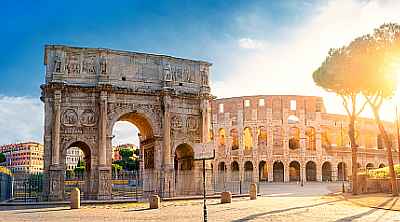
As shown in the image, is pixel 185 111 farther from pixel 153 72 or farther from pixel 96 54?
pixel 96 54

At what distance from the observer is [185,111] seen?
31.7 meters

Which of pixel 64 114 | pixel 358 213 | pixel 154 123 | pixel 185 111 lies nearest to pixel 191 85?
pixel 185 111

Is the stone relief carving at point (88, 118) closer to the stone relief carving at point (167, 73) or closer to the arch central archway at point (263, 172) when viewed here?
the stone relief carving at point (167, 73)

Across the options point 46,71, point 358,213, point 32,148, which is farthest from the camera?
point 32,148

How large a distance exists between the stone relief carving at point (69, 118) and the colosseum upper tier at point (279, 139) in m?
33.1

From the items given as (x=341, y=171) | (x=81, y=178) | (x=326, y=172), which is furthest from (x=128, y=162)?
(x=81, y=178)

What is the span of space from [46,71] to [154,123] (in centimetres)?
740

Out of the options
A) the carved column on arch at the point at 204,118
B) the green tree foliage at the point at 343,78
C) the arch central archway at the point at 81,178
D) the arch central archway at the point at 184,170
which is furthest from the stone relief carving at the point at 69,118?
the green tree foliage at the point at 343,78

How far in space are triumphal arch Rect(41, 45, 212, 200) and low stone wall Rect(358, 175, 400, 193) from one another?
1052 cm

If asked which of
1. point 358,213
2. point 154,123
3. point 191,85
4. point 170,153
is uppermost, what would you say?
point 191,85

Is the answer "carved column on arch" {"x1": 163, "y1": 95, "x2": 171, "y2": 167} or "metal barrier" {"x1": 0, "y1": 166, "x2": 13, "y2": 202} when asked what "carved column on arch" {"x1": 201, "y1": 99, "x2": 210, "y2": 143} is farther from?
"metal barrier" {"x1": 0, "y1": 166, "x2": 13, "y2": 202}

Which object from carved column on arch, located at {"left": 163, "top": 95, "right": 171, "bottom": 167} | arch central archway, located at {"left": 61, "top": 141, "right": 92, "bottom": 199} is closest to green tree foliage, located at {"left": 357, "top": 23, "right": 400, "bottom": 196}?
carved column on arch, located at {"left": 163, "top": 95, "right": 171, "bottom": 167}

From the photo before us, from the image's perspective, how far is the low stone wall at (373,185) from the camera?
28.2m

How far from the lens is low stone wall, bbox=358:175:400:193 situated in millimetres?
28172
